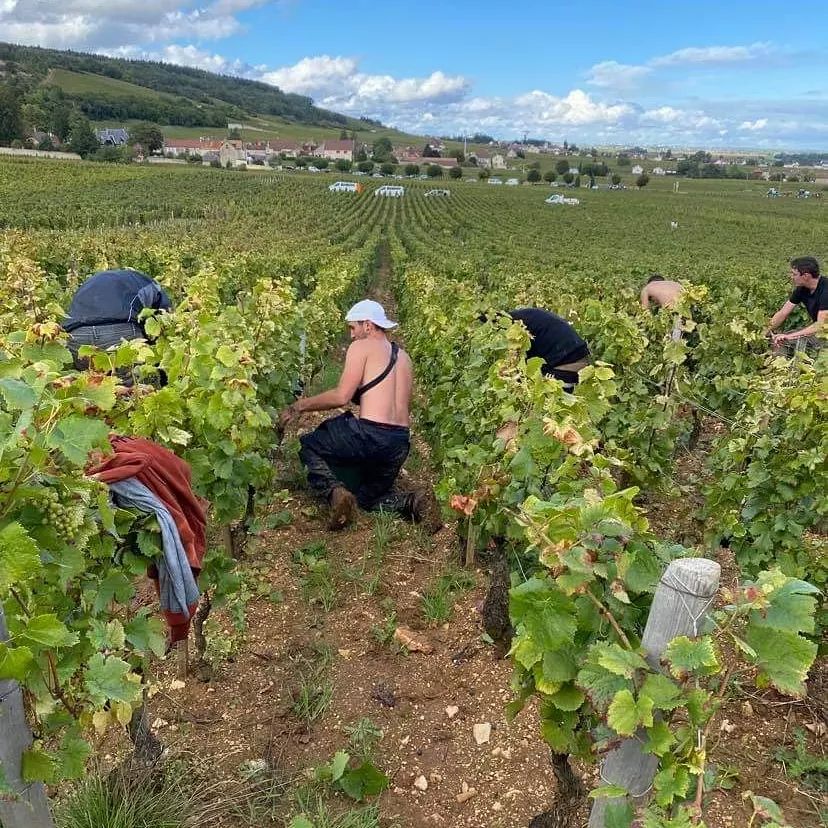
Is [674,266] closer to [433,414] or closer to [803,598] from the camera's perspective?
[433,414]

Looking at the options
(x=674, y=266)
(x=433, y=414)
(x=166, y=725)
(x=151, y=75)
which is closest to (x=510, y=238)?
(x=674, y=266)

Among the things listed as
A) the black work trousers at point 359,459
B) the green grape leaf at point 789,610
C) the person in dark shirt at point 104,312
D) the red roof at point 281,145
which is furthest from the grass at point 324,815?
the red roof at point 281,145

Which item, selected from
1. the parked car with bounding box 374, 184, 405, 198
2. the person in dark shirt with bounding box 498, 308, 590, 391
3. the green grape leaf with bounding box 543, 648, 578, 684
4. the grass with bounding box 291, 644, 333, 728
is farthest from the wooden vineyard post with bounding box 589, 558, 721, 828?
the parked car with bounding box 374, 184, 405, 198

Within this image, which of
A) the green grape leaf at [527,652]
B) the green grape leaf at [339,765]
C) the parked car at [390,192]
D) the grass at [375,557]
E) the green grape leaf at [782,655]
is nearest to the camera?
the green grape leaf at [782,655]

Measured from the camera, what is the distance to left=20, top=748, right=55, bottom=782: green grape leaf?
1.59 metres

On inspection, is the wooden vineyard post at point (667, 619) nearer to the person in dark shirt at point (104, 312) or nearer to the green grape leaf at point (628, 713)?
the green grape leaf at point (628, 713)

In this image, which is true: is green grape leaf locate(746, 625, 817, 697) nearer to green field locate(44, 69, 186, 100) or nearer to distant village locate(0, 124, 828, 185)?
distant village locate(0, 124, 828, 185)

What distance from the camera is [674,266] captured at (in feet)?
64.9

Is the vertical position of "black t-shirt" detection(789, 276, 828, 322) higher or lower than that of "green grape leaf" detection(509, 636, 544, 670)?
higher

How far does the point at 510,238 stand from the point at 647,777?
110 ft

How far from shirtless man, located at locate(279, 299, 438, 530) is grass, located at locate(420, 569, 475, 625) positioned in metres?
0.69

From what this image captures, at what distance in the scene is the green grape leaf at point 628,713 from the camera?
1.34m

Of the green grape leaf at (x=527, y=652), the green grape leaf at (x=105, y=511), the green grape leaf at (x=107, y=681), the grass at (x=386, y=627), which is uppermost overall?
the green grape leaf at (x=105, y=511)

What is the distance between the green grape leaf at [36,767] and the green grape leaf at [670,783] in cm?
151
